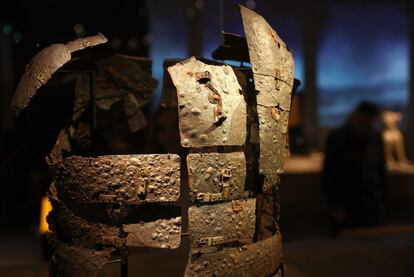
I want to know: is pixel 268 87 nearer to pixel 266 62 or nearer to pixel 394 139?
pixel 266 62

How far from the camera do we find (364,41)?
5051 mm

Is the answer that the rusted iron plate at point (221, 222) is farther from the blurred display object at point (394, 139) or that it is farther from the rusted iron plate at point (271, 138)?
the blurred display object at point (394, 139)

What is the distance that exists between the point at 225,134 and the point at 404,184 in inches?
135

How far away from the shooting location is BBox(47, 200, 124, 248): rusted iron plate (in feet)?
6.06

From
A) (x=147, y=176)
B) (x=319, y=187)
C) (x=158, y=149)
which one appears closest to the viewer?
(x=147, y=176)

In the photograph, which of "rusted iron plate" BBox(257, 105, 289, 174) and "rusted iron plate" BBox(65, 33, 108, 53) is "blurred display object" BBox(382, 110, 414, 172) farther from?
"rusted iron plate" BBox(65, 33, 108, 53)

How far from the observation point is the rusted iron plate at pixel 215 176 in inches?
70.4

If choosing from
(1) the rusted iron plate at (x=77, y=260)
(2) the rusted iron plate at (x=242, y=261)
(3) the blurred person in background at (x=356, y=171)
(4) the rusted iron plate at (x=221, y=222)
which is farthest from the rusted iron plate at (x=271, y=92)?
(3) the blurred person in background at (x=356, y=171)

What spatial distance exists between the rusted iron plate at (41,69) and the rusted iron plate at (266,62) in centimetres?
64

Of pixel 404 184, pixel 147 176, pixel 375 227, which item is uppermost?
pixel 147 176

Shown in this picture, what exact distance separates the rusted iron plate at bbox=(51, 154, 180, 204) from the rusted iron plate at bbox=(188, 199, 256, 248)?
0.12 metres

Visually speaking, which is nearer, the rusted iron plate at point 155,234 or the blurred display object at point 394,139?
the rusted iron plate at point 155,234

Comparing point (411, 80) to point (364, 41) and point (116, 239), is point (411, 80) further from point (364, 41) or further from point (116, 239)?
point (116, 239)

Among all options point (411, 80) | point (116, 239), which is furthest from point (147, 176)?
point (411, 80)
